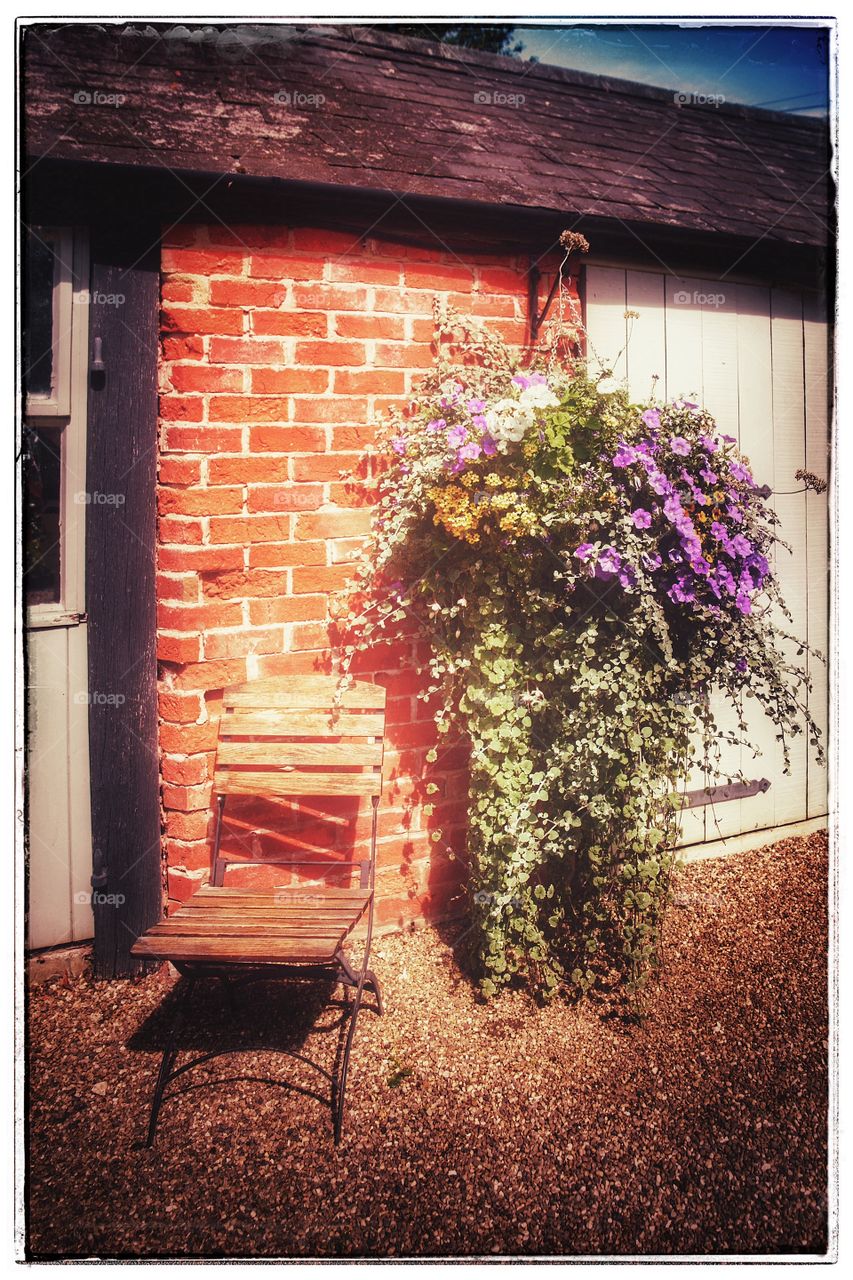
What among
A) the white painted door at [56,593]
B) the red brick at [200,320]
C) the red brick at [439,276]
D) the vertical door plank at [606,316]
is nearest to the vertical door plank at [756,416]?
the vertical door plank at [606,316]

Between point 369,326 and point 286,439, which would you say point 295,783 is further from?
point 369,326

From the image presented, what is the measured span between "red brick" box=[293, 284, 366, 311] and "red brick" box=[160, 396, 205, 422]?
567 mm

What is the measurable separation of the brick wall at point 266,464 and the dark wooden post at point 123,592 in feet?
0.21

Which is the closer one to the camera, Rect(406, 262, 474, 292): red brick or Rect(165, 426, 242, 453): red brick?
Rect(165, 426, 242, 453): red brick

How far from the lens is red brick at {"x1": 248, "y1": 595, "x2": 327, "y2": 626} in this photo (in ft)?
9.98

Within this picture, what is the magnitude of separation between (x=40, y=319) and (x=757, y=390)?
3507 mm

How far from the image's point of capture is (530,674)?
2.87 m

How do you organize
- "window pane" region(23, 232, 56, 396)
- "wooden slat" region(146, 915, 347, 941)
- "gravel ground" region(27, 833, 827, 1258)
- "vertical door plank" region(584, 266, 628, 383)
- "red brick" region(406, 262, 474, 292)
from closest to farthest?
"gravel ground" region(27, 833, 827, 1258), "wooden slat" region(146, 915, 347, 941), "window pane" region(23, 232, 56, 396), "red brick" region(406, 262, 474, 292), "vertical door plank" region(584, 266, 628, 383)

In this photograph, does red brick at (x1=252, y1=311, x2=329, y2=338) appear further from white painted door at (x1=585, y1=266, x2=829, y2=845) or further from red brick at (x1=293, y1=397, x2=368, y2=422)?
white painted door at (x1=585, y1=266, x2=829, y2=845)

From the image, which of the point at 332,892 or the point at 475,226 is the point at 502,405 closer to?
the point at 475,226

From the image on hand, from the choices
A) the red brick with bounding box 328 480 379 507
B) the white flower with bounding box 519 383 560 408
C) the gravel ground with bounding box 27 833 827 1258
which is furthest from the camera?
the red brick with bounding box 328 480 379 507

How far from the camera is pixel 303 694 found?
Result: 119 inches

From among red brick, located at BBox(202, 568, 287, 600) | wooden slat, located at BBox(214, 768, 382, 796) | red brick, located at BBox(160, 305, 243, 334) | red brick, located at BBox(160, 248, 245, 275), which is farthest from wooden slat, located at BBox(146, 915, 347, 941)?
red brick, located at BBox(160, 248, 245, 275)

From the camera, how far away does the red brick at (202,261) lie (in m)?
2.84
